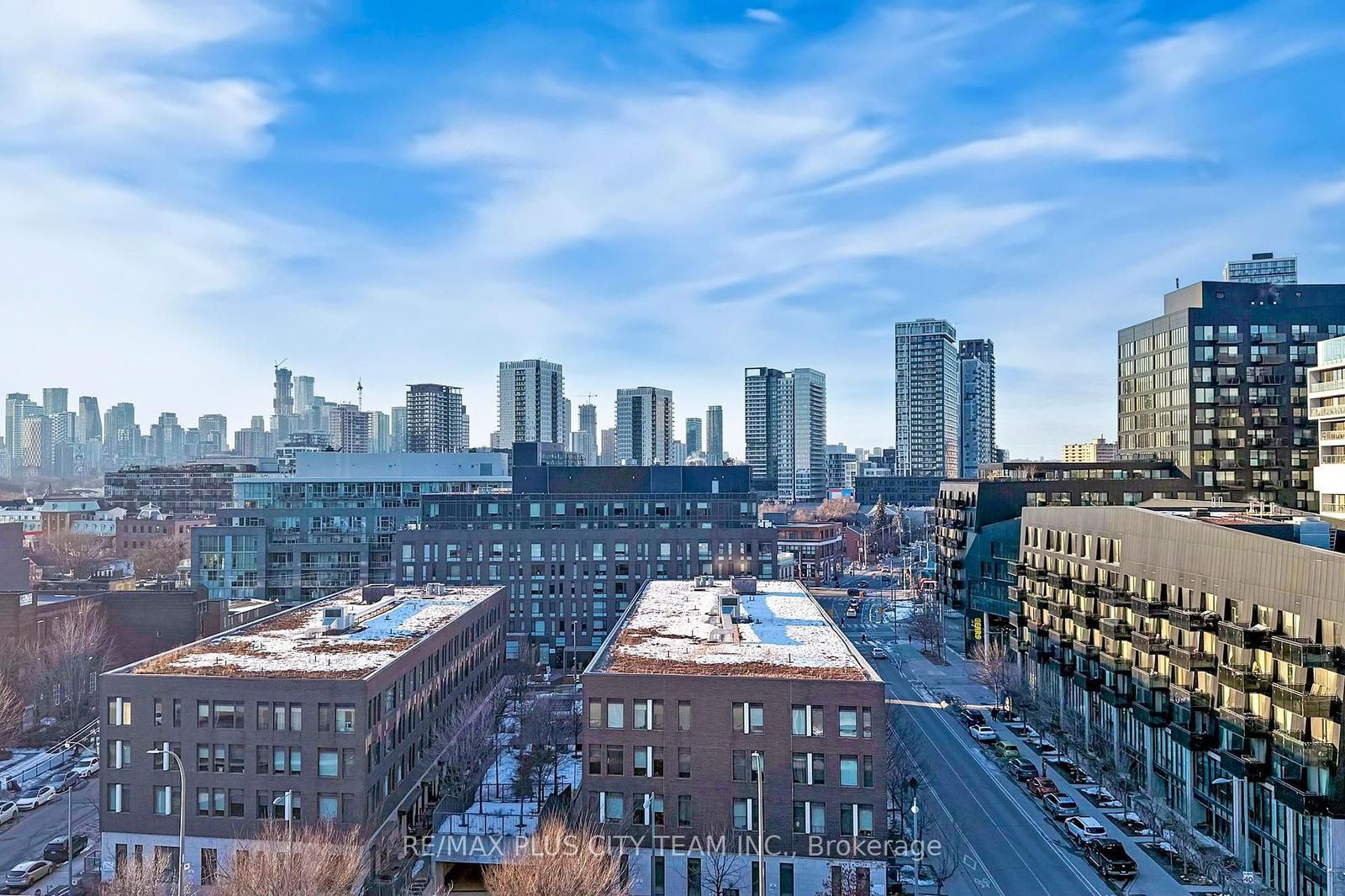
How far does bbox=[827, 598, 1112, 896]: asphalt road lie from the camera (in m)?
44.2

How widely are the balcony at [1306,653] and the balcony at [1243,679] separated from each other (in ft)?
6.39

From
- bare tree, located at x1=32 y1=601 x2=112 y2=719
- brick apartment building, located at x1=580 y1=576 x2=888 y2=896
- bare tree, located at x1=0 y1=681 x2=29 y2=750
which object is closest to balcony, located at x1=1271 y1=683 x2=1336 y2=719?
brick apartment building, located at x1=580 y1=576 x2=888 y2=896

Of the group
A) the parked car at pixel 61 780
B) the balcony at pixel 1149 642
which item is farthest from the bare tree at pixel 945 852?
the parked car at pixel 61 780

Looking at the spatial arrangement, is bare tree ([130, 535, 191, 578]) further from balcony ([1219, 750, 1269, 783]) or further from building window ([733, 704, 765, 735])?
balcony ([1219, 750, 1269, 783])

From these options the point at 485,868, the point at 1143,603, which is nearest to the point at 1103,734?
the point at 1143,603

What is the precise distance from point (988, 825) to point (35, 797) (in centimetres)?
5903

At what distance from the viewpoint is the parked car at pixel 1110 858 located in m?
44.5

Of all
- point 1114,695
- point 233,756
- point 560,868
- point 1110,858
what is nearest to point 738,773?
point 560,868

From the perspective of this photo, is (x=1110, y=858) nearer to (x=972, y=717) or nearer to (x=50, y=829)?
(x=972, y=717)

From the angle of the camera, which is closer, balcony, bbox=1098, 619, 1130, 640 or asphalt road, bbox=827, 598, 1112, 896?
asphalt road, bbox=827, 598, 1112, 896

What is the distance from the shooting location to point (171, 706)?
45.4 m

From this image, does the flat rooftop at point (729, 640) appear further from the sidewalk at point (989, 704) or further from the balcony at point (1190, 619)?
the balcony at point (1190, 619)

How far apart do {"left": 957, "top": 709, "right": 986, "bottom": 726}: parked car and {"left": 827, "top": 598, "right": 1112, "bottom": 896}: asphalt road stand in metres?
0.90

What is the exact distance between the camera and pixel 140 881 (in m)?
36.4
